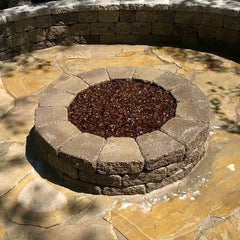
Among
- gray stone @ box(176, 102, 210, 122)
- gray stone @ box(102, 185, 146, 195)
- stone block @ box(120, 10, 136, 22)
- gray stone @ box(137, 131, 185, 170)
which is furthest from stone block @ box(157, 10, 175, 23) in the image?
gray stone @ box(102, 185, 146, 195)

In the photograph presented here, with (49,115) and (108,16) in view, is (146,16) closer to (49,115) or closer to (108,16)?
(108,16)

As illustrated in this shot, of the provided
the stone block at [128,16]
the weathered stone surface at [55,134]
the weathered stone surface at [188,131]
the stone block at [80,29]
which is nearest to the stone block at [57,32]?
the stone block at [80,29]

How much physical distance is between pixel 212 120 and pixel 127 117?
123cm

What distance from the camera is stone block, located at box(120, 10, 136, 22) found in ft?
18.8

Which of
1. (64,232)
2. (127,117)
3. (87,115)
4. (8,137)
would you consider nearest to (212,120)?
(127,117)

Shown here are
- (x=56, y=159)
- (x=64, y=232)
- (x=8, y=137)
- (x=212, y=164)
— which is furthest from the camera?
(x=8, y=137)

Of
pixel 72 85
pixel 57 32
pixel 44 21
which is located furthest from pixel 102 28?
pixel 72 85

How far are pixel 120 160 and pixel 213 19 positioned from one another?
3.50 meters

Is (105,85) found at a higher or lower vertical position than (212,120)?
higher

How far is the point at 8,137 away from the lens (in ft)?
13.8

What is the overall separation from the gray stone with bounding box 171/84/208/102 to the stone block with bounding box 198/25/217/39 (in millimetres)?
1996

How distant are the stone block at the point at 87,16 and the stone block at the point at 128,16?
0.43 m

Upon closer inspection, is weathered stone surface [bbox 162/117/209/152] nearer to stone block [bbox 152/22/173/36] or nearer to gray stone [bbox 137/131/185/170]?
gray stone [bbox 137/131/185/170]

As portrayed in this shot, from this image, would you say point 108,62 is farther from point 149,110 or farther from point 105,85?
point 149,110
